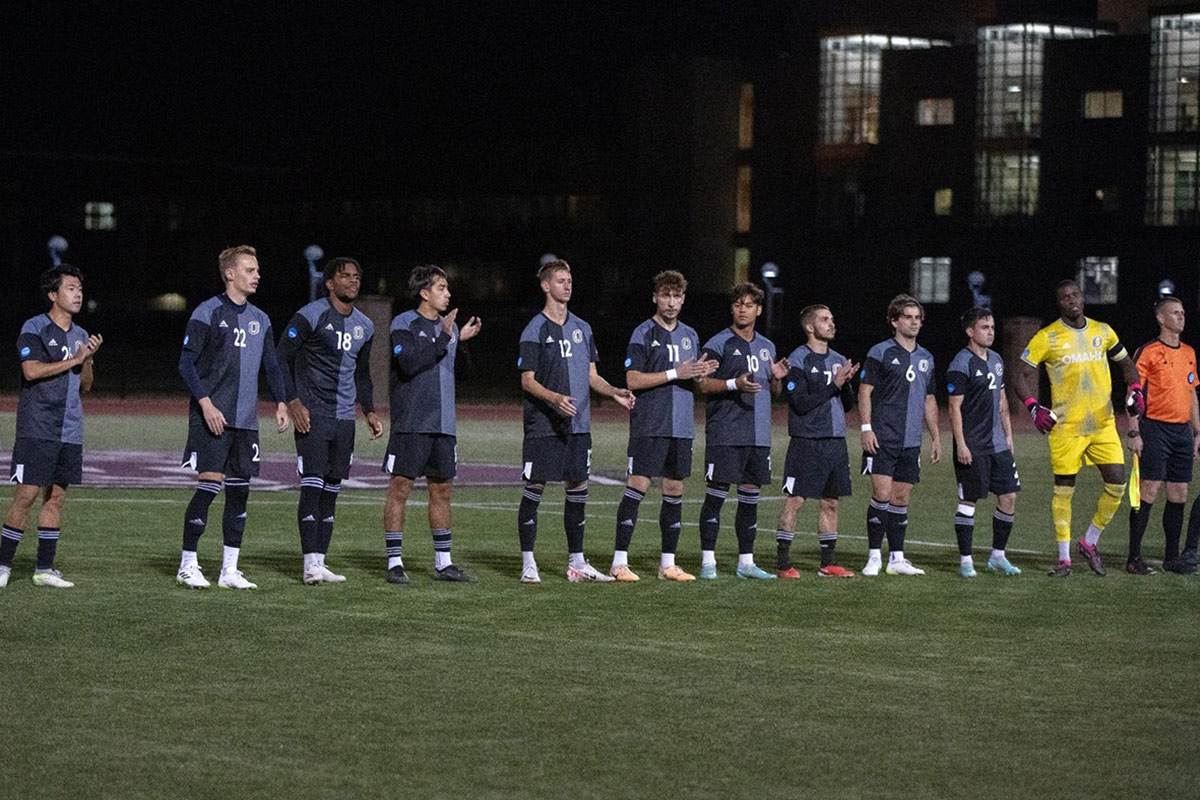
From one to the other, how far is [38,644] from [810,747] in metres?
4.47

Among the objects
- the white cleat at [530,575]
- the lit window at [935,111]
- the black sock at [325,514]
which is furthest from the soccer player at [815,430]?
the lit window at [935,111]

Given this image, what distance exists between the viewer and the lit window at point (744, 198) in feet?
273

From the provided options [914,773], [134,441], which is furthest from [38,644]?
[134,441]

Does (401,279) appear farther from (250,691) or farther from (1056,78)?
(250,691)

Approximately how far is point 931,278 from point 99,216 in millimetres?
40274

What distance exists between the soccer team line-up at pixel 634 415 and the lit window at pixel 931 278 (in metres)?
59.9

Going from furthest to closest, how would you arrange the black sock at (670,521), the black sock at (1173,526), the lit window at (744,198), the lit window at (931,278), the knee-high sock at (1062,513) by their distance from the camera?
the lit window at (744,198), the lit window at (931,278), the black sock at (1173,526), the knee-high sock at (1062,513), the black sock at (670,521)

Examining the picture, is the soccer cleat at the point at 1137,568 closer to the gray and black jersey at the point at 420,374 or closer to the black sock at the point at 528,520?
the black sock at the point at 528,520

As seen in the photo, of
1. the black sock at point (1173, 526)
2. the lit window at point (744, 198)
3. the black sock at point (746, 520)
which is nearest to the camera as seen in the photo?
the black sock at point (746, 520)

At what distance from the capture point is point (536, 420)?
41.7 feet

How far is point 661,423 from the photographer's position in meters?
13.0

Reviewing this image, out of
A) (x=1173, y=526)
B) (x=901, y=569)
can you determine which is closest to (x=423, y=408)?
(x=901, y=569)

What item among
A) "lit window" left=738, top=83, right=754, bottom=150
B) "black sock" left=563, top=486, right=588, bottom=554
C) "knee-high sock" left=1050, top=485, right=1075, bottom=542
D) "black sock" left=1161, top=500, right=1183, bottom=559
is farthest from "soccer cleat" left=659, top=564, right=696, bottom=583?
"lit window" left=738, top=83, right=754, bottom=150

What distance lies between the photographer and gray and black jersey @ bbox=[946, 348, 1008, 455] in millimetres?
13578
